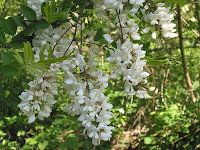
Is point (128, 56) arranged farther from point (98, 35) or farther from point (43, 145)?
point (43, 145)

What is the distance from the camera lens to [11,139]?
2.36 meters

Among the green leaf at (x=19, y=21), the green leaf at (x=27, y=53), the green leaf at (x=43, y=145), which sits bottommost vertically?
the green leaf at (x=43, y=145)

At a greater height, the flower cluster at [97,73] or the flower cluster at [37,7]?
the flower cluster at [37,7]

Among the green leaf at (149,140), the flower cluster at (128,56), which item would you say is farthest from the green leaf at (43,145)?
the flower cluster at (128,56)

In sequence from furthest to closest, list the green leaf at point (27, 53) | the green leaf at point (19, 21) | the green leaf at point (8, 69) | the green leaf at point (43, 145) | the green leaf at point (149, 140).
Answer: the green leaf at point (149, 140) → the green leaf at point (43, 145) → the green leaf at point (19, 21) → the green leaf at point (8, 69) → the green leaf at point (27, 53)

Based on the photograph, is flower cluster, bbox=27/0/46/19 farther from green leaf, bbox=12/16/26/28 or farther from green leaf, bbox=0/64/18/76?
green leaf, bbox=0/64/18/76

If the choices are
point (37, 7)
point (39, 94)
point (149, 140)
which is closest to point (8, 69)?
point (39, 94)

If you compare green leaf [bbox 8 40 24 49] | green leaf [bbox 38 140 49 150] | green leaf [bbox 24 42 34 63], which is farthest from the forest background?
green leaf [bbox 24 42 34 63]

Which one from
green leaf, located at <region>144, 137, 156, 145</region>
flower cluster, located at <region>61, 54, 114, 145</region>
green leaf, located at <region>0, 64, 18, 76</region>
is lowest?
green leaf, located at <region>144, 137, 156, 145</region>

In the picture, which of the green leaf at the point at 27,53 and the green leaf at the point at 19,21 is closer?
the green leaf at the point at 27,53

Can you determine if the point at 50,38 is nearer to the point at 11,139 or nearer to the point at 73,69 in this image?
the point at 73,69

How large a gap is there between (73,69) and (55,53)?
0.21 feet

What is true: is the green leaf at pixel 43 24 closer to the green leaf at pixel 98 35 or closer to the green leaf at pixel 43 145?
the green leaf at pixel 98 35

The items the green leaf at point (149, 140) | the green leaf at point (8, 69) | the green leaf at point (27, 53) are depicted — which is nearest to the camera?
the green leaf at point (27, 53)
